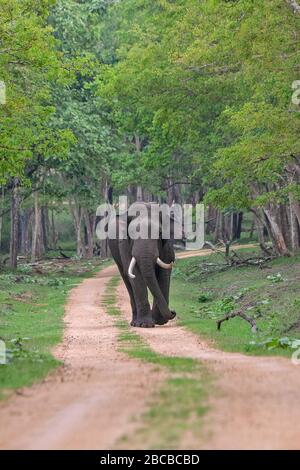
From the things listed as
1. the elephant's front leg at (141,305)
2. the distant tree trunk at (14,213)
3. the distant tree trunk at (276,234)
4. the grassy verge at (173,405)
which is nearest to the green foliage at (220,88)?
the distant tree trunk at (276,234)

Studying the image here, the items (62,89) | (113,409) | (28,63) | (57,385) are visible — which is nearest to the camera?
(113,409)

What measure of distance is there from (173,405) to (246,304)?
1658 cm

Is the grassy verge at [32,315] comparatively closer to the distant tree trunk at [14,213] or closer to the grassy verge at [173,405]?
the distant tree trunk at [14,213]

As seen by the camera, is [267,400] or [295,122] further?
[295,122]

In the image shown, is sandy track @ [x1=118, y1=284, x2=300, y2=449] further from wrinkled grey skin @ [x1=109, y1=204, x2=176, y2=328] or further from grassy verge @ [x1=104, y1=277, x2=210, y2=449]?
wrinkled grey skin @ [x1=109, y1=204, x2=176, y2=328]

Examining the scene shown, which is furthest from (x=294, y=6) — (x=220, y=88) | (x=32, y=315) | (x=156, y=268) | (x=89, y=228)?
(x=89, y=228)

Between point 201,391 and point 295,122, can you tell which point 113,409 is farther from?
point 295,122

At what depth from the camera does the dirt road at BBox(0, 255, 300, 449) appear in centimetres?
792

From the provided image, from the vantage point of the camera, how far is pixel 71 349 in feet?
56.0

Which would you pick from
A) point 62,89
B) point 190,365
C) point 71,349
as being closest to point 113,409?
point 190,365

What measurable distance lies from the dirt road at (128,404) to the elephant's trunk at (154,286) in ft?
18.4

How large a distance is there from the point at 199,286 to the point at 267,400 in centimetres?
2680

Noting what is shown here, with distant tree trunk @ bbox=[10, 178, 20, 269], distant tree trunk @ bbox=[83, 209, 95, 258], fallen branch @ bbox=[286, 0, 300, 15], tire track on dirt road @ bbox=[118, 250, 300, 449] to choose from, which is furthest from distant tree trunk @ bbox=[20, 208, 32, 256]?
tire track on dirt road @ bbox=[118, 250, 300, 449]

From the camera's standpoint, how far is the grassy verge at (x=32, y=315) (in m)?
12.9
